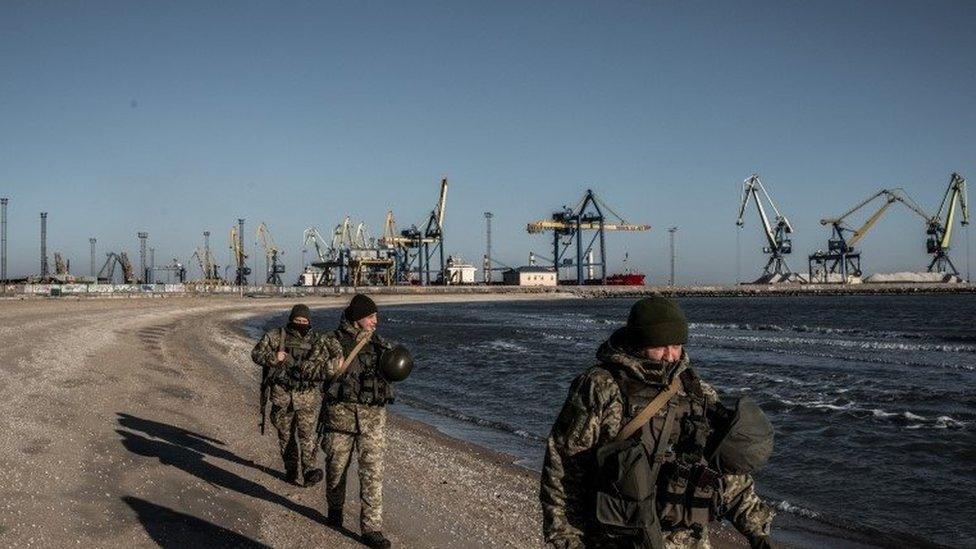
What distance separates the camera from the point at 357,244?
580 feet

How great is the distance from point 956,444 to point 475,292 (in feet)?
393

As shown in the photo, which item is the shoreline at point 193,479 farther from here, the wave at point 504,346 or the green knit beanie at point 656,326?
the wave at point 504,346

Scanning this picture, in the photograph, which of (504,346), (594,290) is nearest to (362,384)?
(504,346)

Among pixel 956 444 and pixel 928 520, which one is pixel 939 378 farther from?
pixel 928 520

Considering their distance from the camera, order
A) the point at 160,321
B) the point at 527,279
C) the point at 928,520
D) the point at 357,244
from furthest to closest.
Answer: the point at 357,244, the point at 527,279, the point at 160,321, the point at 928,520

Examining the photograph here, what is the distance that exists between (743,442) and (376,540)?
385cm

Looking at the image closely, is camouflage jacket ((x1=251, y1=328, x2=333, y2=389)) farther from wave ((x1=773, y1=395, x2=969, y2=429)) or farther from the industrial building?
the industrial building

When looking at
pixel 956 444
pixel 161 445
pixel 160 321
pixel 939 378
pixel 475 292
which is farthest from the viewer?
pixel 475 292

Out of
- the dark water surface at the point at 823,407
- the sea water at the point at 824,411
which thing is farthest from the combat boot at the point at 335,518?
the dark water surface at the point at 823,407

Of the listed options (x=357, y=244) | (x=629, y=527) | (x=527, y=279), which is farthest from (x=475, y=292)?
(x=629, y=527)

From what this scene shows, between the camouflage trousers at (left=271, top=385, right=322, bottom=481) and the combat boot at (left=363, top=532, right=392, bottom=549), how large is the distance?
1.81 meters

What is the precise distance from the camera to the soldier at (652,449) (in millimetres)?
2994

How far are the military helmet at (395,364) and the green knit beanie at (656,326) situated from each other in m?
2.93

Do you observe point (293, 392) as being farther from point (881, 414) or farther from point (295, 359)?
point (881, 414)
